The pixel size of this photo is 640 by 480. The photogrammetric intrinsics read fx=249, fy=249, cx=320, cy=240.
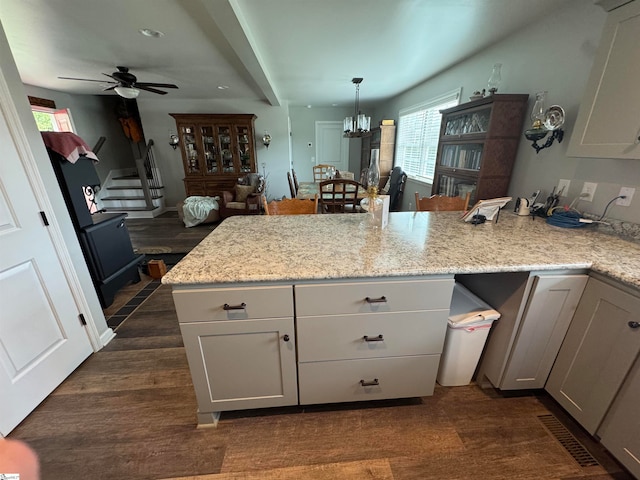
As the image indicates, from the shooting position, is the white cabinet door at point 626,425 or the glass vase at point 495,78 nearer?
the white cabinet door at point 626,425

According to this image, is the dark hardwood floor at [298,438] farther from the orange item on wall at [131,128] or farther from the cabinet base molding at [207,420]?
the orange item on wall at [131,128]

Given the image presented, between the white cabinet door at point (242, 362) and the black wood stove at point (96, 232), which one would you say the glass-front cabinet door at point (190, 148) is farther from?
the white cabinet door at point (242, 362)

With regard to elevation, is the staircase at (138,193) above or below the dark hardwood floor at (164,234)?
above

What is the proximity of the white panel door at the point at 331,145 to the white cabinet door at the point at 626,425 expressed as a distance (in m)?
6.88

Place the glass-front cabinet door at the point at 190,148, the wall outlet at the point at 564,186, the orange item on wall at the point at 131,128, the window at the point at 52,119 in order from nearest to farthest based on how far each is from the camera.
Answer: the wall outlet at the point at 564,186 < the window at the point at 52,119 < the glass-front cabinet door at the point at 190,148 < the orange item on wall at the point at 131,128

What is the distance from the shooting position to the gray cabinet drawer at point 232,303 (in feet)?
3.42

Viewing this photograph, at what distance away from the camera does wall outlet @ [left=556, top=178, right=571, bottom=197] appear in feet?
6.00

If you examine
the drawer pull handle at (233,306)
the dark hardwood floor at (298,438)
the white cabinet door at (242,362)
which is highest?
the drawer pull handle at (233,306)

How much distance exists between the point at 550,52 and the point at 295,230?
7.96 ft

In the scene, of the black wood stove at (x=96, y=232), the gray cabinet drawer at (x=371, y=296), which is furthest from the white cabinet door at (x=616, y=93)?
the black wood stove at (x=96, y=232)

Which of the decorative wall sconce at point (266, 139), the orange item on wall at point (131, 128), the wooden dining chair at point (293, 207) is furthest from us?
the decorative wall sconce at point (266, 139)

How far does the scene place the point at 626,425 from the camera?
1043 millimetres

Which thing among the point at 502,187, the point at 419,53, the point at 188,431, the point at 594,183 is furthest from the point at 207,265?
the point at 419,53

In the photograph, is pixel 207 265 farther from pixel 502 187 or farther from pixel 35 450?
pixel 502 187
